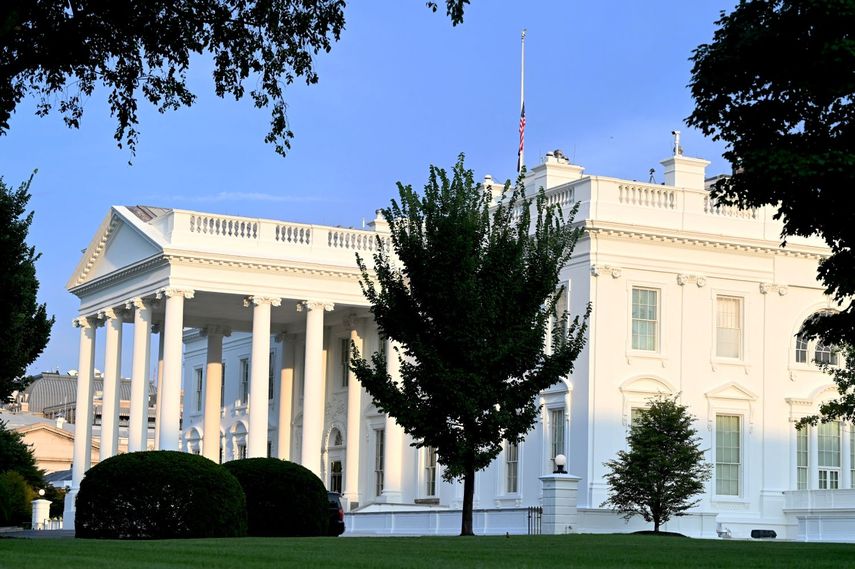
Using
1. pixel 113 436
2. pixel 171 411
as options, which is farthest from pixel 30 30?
pixel 113 436

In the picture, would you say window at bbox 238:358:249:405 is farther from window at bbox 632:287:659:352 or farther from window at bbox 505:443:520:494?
window at bbox 632:287:659:352

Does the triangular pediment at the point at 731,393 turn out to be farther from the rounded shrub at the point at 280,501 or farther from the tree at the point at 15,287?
the tree at the point at 15,287

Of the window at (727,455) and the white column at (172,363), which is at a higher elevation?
the white column at (172,363)

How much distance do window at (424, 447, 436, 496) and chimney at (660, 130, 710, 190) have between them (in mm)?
14577

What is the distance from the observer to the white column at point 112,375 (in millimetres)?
60344

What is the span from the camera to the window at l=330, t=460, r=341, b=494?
63800 millimetres

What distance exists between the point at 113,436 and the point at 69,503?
336 cm

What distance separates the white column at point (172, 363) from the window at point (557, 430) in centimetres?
1362

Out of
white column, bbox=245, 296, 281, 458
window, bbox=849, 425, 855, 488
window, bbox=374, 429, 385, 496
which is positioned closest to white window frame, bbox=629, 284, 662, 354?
window, bbox=849, 425, 855, 488

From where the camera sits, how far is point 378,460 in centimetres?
6128

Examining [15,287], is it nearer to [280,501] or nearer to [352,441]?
[280,501]

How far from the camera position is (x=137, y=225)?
57781 mm

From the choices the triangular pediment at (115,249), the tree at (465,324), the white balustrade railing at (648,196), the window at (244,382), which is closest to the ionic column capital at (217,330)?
the triangular pediment at (115,249)

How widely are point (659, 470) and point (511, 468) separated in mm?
8788
